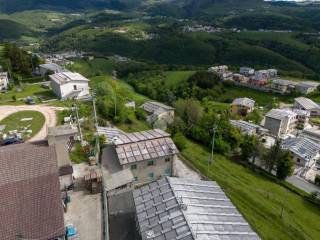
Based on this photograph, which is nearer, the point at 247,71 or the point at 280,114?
the point at 280,114

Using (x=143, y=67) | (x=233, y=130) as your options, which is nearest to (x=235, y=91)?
(x=143, y=67)

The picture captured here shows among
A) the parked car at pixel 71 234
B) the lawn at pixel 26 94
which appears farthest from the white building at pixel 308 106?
the parked car at pixel 71 234

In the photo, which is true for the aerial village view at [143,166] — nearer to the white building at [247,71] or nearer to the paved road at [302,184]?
the paved road at [302,184]

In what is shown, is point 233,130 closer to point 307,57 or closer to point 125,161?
point 125,161

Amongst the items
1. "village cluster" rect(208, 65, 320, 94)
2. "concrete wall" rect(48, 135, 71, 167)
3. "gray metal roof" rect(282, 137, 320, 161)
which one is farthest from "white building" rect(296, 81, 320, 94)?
"concrete wall" rect(48, 135, 71, 167)

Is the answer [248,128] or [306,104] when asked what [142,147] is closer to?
[248,128]

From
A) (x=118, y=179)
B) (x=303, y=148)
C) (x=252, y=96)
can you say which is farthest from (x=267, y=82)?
(x=118, y=179)

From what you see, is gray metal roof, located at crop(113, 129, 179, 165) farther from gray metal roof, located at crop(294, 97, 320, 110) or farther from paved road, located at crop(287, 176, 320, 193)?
gray metal roof, located at crop(294, 97, 320, 110)
